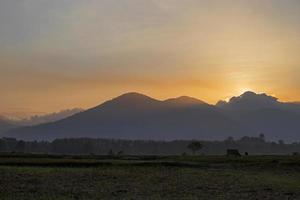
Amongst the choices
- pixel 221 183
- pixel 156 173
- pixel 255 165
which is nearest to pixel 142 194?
pixel 221 183

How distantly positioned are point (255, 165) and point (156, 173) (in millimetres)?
23571

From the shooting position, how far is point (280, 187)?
43.5 meters

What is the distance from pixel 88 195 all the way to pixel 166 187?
26.0ft

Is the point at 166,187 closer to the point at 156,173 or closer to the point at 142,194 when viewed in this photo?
the point at 142,194

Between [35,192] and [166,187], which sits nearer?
[35,192]

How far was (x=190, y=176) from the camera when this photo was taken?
52.4 metres

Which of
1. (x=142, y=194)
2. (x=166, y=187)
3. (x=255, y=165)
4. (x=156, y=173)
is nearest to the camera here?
(x=142, y=194)

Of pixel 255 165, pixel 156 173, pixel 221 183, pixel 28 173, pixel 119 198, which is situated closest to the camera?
pixel 119 198

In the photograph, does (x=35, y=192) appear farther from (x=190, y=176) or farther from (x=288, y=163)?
(x=288, y=163)

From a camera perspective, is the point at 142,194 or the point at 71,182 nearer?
the point at 142,194

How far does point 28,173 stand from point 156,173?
43.3 ft

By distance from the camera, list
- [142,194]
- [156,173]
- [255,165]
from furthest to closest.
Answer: [255,165], [156,173], [142,194]

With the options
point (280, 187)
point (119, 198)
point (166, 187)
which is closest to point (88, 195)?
point (119, 198)

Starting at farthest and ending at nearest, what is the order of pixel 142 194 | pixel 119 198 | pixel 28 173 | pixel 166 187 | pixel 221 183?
pixel 28 173
pixel 221 183
pixel 166 187
pixel 142 194
pixel 119 198
